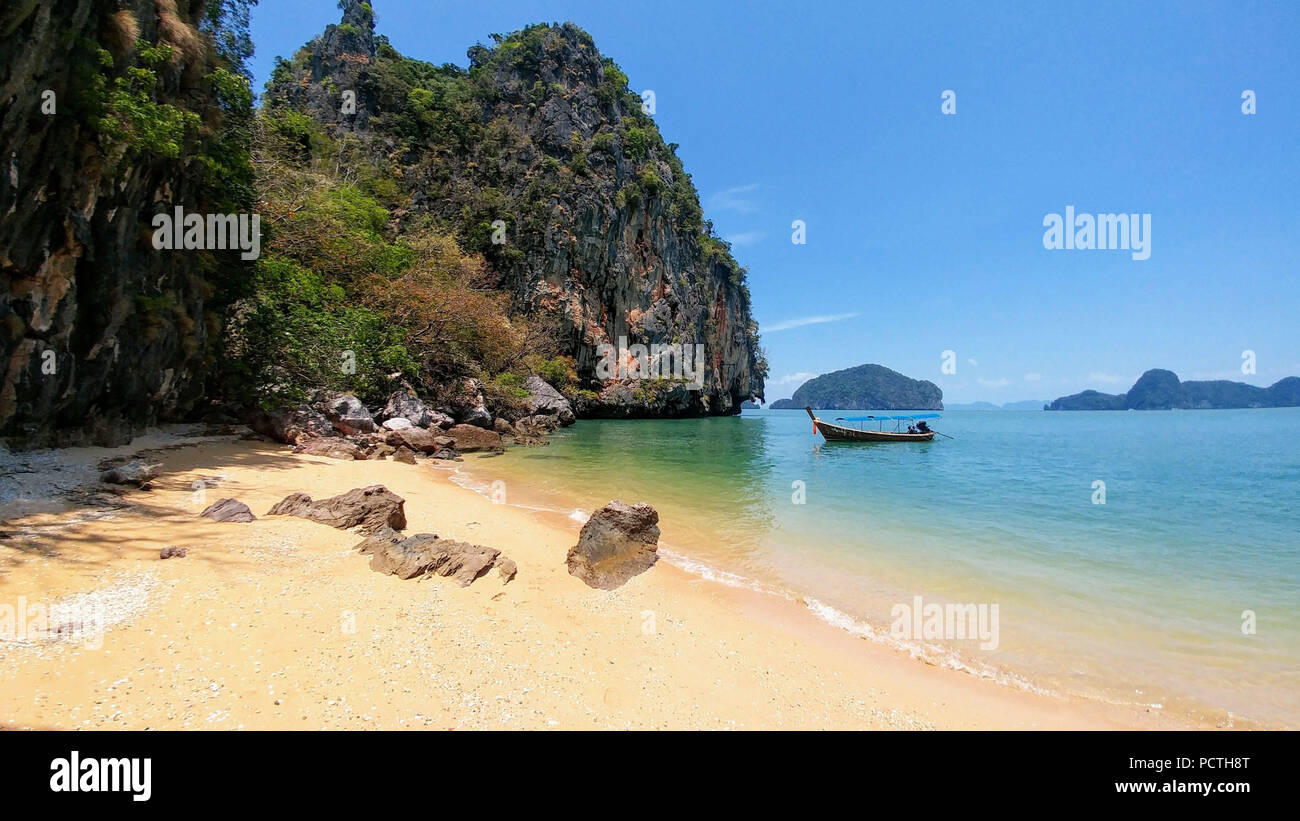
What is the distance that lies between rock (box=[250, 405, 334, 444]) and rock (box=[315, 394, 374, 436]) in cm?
60

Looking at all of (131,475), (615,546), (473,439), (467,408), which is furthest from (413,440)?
(615,546)

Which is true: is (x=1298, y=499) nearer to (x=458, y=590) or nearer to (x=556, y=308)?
(x=458, y=590)

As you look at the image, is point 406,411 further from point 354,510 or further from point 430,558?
point 430,558

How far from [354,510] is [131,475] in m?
3.38

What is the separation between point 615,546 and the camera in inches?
267

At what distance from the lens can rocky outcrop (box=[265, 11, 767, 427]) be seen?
120 ft

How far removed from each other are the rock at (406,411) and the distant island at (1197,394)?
697 feet

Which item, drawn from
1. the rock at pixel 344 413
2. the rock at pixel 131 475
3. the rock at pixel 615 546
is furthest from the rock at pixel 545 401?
the rock at pixel 615 546

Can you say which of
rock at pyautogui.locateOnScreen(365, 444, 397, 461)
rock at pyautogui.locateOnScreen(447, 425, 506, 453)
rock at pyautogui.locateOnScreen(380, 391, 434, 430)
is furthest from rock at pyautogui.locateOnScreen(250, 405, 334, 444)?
rock at pyautogui.locateOnScreen(447, 425, 506, 453)

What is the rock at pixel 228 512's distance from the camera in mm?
6227

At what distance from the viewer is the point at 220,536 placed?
18.4 ft
